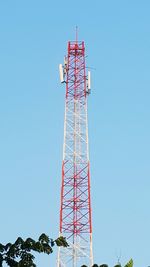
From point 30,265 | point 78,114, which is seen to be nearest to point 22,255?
point 30,265

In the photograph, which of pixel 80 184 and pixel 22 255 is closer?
pixel 22 255

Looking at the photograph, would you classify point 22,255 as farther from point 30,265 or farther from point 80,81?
point 80,81

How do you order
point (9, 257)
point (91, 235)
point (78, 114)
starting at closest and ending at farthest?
point (9, 257), point (91, 235), point (78, 114)

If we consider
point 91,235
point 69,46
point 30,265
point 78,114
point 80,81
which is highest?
point 69,46

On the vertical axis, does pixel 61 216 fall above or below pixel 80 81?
below

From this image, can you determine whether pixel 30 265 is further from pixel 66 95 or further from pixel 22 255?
pixel 66 95

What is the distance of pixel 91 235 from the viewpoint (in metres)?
26.6

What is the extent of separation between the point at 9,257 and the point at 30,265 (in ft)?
1.38

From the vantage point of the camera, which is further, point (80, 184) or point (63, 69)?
Result: point (63, 69)

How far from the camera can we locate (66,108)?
96.7 ft

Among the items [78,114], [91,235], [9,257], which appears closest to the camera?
[9,257]

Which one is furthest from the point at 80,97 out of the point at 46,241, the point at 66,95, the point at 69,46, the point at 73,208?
the point at 46,241

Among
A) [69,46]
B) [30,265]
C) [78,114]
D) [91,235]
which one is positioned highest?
[69,46]

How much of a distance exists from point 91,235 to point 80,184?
2.64 metres
